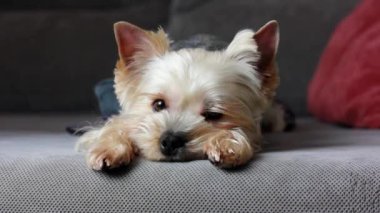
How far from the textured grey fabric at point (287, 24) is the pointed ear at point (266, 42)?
2.33 feet

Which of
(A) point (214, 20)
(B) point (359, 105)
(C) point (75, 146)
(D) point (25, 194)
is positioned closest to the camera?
(D) point (25, 194)

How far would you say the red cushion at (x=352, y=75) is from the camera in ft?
6.66

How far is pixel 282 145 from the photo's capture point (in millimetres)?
1649

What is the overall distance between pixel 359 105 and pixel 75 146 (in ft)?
2.91

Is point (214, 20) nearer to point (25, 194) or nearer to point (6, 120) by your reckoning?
point (6, 120)

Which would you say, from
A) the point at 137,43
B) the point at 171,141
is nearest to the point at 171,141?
the point at 171,141

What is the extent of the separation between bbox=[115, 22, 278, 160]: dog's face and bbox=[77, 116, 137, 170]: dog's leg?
3 cm

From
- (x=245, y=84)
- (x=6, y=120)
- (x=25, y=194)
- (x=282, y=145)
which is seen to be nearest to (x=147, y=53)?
(x=245, y=84)

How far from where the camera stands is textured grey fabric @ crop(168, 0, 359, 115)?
7.68 feet

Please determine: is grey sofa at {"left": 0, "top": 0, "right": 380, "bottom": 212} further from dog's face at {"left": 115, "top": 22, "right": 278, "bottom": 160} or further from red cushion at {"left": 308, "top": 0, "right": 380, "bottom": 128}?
red cushion at {"left": 308, "top": 0, "right": 380, "bottom": 128}

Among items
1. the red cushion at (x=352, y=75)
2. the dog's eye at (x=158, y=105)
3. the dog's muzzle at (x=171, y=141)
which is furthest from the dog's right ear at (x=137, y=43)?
the red cushion at (x=352, y=75)

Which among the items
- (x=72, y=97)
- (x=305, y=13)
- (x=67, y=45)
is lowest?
(x=72, y=97)

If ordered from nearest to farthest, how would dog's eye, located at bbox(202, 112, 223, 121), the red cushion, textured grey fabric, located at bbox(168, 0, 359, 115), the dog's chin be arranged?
the dog's chin → dog's eye, located at bbox(202, 112, 223, 121) → the red cushion → textured grey fabric, located at bbox(168, 0, 359, 115)

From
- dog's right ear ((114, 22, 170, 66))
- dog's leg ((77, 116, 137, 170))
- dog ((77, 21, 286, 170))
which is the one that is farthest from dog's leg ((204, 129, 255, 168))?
dog's right ear ((114, 22, 170, 66))
